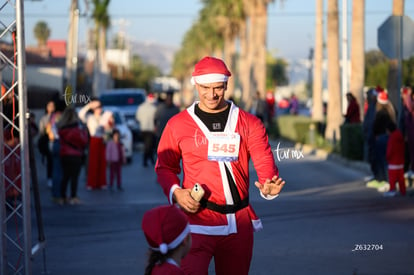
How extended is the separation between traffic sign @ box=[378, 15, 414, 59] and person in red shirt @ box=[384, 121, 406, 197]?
8.16 feet

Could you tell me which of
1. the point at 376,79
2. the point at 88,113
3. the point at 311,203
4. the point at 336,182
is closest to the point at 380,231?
the point at 311,203

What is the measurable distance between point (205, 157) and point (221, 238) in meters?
0.51

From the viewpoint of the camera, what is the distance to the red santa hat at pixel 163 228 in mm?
4613

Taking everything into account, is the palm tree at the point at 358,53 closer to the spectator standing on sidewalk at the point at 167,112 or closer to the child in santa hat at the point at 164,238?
the spectator standing on sidewalk at the point at 167,112

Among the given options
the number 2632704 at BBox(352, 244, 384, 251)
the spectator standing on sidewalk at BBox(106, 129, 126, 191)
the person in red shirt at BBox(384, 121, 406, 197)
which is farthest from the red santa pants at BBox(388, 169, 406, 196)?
the spectator standing on sidewalk at BBox(106, 129, 126, 191)

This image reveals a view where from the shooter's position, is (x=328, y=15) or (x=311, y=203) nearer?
(x=311, y=203)

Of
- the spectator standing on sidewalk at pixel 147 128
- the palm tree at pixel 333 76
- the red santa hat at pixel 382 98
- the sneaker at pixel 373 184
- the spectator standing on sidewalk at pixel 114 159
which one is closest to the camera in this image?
the red santa hat at pixel 382 98

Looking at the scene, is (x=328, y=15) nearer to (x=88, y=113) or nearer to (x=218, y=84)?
(x=88, y=113)

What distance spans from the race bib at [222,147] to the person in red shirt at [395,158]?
32.8 feet

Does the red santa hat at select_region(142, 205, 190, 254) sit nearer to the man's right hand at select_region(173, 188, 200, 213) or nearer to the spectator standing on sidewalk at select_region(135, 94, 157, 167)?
the man's right hand at select_region(173, 188, 200, 213)

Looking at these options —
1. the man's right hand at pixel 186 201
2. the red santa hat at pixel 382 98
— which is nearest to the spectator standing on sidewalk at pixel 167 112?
the red santa hat at pixel 382 98

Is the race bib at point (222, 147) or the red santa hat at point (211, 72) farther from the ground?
the red santa hat at point (211, 72)

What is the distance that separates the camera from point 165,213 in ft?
15.3

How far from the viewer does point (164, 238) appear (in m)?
4.62
